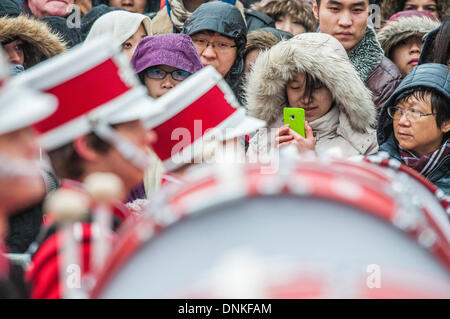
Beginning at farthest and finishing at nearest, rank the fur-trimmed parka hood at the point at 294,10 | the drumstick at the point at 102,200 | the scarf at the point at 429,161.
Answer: the fur-trimmed parka hood at the point at 294,10 < the scarf at the point at 429,161 < the drumstick at the point at 102,200

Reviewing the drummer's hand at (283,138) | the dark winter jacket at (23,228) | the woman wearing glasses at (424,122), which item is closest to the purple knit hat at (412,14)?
the woman wearing glasses at (424,122)

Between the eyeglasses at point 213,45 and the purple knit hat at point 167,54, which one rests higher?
the purple knit hat at point 167,54

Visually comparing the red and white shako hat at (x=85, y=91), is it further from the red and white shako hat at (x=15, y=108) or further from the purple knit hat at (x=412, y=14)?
the purple knit hat at (x=412, y=14)

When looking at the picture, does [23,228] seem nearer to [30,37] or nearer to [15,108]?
[15,108]

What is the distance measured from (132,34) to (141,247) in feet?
13.5

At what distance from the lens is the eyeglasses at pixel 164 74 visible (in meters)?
4.57

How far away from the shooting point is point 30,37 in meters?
5.15

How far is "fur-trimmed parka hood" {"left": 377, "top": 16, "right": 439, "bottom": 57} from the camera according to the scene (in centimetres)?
558

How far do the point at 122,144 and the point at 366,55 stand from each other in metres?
3.05

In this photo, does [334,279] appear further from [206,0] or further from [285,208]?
[206,0]

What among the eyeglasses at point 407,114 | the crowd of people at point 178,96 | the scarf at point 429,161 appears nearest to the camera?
the crowd of people at point 178,96

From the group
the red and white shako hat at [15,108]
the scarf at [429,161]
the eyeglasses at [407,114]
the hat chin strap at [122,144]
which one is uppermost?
the red and white shako hat at [15,108]

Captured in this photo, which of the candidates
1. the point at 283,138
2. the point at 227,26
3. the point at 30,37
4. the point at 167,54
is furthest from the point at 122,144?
the point at 227,26

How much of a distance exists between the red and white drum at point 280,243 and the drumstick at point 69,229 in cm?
11
